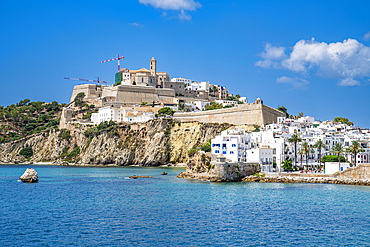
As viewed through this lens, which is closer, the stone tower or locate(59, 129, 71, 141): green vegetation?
locate(59, 129, 71, 141): green vegetation

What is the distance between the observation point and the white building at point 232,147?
4544 centimetres

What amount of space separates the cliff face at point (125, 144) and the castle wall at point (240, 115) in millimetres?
2828

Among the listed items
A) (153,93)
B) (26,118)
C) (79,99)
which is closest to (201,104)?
(153,93)

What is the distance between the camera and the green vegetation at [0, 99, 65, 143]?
3898 inches

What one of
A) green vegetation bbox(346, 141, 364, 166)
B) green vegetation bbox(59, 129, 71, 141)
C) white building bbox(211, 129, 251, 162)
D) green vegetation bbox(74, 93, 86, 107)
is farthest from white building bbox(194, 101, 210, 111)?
green vegetation bbox(346, 141, 364, 166)

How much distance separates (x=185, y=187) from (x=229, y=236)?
58.5 ft

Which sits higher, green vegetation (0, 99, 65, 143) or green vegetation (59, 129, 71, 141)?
green vegetation (0, 99, 65, 143)

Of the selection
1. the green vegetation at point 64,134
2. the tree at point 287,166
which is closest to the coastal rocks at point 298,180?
the tree at point 287,166

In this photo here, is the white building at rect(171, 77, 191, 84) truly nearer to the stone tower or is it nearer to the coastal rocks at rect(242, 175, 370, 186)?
the stone tower

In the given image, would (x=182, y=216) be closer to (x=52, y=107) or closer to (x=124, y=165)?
(x=124, y=165)

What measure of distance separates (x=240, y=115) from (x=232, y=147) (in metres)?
30.1

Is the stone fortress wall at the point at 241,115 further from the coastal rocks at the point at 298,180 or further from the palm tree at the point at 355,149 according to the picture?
the coastal rocks at the point at 298,180

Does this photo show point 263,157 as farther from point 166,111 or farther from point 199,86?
point 199,86

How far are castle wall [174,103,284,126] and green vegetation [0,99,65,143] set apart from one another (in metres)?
36.6
